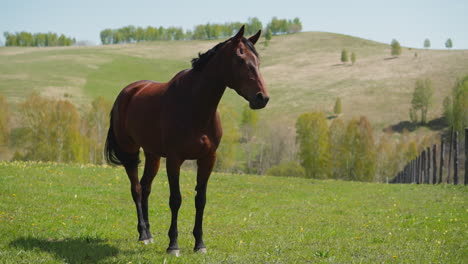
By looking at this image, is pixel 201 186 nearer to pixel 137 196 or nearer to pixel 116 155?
pixel 137 196

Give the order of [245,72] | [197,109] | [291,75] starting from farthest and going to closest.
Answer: [291,75], [197,109], [245,72]

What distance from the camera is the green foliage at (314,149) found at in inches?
2990

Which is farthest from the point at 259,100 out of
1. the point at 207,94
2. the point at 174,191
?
the point at 174,191

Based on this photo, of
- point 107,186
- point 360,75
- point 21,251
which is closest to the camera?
point 21,251

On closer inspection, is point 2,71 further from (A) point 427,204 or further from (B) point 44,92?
(A) point 427,204

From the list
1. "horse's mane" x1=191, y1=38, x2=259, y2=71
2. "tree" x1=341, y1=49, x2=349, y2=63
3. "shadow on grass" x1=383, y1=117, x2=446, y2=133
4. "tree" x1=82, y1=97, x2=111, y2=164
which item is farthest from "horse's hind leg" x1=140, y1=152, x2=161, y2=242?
"tree" x1=341, y1=49, x2=349, y2=63

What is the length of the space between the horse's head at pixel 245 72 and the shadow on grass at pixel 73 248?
3.46 metres

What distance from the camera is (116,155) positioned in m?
9.48

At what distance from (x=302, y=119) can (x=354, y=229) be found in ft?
228

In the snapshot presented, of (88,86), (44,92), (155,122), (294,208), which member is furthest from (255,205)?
(88,86)

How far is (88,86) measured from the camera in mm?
110562

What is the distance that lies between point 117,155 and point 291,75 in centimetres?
13291

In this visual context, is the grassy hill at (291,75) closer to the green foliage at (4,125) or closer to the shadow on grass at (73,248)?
the green foliage at (4,125)

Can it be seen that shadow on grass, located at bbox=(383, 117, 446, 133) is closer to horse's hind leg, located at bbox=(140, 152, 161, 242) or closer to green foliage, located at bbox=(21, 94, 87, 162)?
green foliage, located at bbox=(21, 94, 87, 162)
